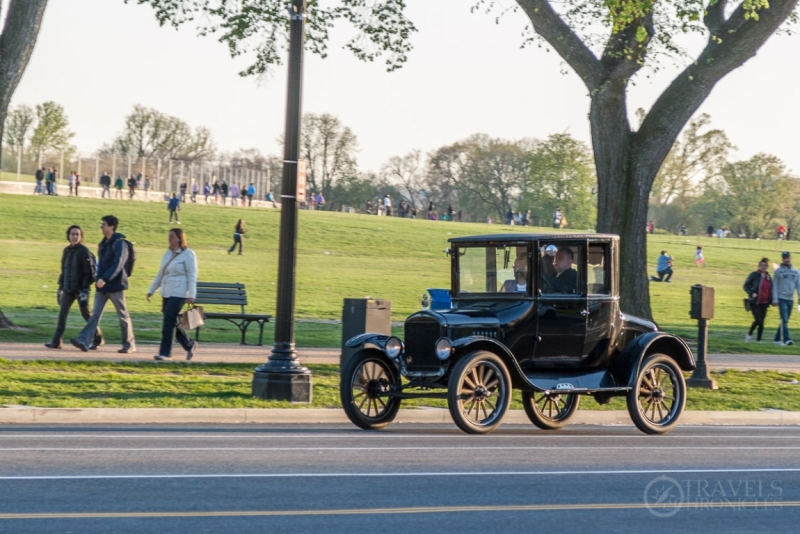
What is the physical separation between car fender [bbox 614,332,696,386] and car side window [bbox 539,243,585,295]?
841 mm

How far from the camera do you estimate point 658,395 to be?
12289mm

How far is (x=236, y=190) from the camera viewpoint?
83.1 m

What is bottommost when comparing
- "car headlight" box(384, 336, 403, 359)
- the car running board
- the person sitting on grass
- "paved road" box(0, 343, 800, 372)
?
"paved road" box(0, 343, 800, 372)

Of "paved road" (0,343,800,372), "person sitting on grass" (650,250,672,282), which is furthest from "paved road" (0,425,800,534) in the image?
"person sitting on grass" (650,250,672,282)

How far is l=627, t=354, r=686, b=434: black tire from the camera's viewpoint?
1211cm

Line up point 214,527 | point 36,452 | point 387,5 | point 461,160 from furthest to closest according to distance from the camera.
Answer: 1. point 461,160
2. point 387,5
3. point 36,452
4. point 214,527

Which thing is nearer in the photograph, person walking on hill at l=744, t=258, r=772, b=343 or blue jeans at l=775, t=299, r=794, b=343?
blue jeans at l=775, t=299, r=794, b=343

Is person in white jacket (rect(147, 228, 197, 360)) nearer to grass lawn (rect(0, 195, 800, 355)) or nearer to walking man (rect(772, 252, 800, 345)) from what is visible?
grass lawn (rect(0, 195, 800, 355))

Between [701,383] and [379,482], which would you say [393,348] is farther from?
[701,383]

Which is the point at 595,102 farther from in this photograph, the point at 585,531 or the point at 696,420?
the point at 585,531

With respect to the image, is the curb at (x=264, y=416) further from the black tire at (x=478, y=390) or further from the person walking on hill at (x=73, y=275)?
the person walking on hill at (x=73, y=275)

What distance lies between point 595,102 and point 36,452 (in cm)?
1205

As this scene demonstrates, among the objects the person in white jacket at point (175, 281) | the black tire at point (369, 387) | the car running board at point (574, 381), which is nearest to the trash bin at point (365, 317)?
the black tire at point (369, 387)

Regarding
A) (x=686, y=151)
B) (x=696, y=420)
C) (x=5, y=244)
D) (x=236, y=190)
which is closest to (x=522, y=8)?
(x=696, y=420)
